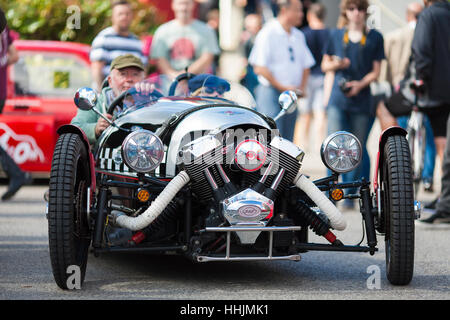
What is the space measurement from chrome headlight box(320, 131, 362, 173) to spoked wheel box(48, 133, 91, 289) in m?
1.38

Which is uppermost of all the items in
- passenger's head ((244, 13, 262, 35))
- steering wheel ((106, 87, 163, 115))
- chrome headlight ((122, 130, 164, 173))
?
passenger's head ((244, 13, 262, 35))

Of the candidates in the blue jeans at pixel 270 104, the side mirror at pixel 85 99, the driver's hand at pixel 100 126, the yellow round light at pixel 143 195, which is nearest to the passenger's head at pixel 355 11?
the blue jeans at pixel 270 104

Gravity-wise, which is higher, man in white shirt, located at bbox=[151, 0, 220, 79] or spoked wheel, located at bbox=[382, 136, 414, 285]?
man in white shirt, located at bbox=[151, 0, 220, 79]

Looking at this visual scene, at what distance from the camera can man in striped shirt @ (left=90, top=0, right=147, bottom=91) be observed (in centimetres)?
962

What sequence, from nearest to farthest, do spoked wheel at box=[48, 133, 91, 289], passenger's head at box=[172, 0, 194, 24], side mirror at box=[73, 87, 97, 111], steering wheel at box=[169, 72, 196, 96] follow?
spoked wheel at box=[48, 133, 91, 289], side mirror at box=[73, 87, 97, 111], steering wheel at box=[169, 72, 196, 96], passenger's head at box=[172, 0, 194, 24]

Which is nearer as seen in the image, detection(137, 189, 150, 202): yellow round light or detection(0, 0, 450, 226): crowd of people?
detection(137, 189, 150, 202): yellow round light

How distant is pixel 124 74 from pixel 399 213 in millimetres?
2627

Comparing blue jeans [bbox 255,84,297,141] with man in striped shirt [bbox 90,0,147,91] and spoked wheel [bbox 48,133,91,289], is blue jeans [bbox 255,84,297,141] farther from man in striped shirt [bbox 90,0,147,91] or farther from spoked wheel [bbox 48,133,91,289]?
spoked wheel [bbox 48,133,91,289]

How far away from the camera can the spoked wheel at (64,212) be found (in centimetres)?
471

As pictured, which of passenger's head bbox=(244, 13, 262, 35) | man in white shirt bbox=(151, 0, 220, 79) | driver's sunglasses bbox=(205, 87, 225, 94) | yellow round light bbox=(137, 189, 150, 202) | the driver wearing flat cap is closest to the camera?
yellow round light bbox=(137, 189, 150, 202)

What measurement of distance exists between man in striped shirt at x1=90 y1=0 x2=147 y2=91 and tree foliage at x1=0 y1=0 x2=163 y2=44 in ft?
6.99

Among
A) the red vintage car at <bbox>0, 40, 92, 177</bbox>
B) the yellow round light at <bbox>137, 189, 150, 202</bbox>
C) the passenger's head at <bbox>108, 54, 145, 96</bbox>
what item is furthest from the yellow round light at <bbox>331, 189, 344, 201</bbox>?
the red vintage car at <bbox>0, 40, 92, 177</bbox>
